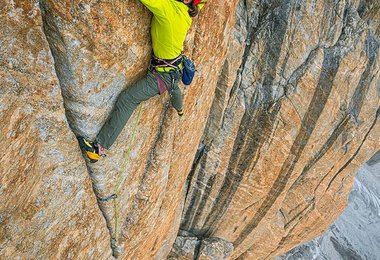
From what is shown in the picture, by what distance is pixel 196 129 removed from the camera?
33.7ft

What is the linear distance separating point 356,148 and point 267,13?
7.64 m

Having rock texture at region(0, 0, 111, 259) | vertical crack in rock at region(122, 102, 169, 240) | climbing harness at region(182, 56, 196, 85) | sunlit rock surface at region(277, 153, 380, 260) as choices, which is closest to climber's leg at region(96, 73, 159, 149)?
rock texture at region(0, 0, 111, 259)

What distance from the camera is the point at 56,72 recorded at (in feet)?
18.2

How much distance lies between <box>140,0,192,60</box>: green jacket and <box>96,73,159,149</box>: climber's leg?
23.9 inches

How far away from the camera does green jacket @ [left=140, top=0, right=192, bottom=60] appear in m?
5.54

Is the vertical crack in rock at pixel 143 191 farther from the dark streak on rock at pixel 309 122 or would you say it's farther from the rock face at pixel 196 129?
the dark streak on rock at pixel 309 122

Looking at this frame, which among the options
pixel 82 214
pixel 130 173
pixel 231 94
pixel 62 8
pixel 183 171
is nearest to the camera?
pixel 62 8

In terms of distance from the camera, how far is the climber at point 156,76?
5934 millimetres

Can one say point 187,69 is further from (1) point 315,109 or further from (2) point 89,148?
(1) point 315,109

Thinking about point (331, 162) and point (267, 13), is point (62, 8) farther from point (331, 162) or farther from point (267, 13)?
point (331, 162)

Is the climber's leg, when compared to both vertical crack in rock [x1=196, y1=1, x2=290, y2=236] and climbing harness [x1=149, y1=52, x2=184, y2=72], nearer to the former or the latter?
climbing harness [x1=149, y1=52, x2=184, y2=72]

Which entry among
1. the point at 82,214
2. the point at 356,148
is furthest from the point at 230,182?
the point at 82,214

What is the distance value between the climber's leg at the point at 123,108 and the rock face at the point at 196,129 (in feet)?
0.75

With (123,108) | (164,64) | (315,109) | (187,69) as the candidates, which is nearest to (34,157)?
(123,108)
